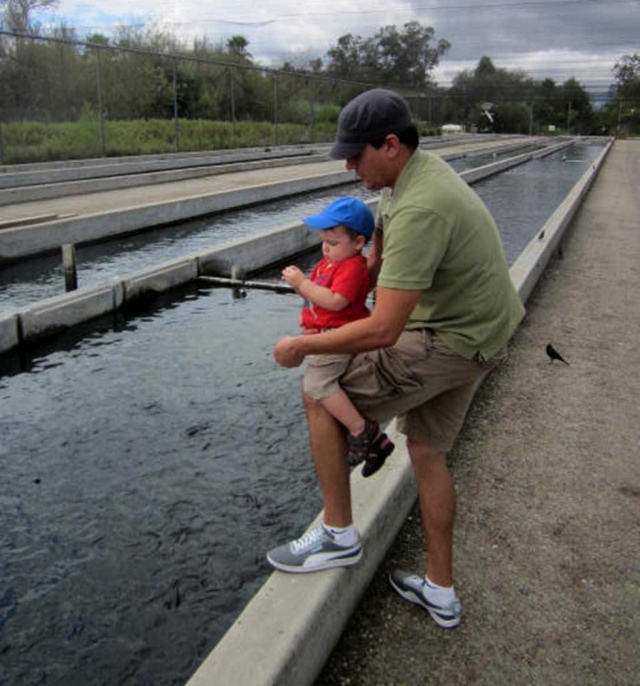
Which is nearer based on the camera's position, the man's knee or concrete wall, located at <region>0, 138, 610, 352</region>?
the man's knee

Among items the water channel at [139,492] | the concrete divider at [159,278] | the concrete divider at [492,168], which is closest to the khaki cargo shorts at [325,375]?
the water channel at [139,492]

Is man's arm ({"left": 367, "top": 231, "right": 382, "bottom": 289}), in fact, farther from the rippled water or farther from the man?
the rippled water

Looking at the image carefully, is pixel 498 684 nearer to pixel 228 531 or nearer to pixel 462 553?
pixel 462 553

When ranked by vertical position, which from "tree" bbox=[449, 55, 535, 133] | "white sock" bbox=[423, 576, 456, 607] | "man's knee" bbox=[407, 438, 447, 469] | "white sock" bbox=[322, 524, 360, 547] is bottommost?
"white sock" bbox=[423, 576, 456, 607]

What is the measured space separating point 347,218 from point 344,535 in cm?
129

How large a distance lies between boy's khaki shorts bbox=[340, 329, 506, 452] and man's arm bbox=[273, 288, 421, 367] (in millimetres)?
189

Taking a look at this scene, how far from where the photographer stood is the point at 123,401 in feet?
19.6

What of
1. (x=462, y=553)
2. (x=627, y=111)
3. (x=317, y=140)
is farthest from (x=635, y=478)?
(x=627, y=111)

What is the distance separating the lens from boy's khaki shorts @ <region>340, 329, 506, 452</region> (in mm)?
2652

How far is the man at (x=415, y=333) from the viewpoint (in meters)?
2.43

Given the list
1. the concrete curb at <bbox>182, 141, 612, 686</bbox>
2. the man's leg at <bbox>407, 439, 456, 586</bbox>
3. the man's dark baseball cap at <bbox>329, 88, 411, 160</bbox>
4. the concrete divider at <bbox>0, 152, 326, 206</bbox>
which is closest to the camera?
the concrete curb at <bbox>182, 141, 612, 686</bbox>

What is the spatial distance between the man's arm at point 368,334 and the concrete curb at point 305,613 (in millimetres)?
895

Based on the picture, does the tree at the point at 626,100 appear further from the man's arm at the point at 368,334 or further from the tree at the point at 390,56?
the man's arm at the point at 368,334

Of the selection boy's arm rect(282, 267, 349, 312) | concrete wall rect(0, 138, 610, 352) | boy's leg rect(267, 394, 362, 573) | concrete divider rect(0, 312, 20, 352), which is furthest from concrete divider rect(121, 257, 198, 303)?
boy's leg rect(267, 394, 362, 573)
